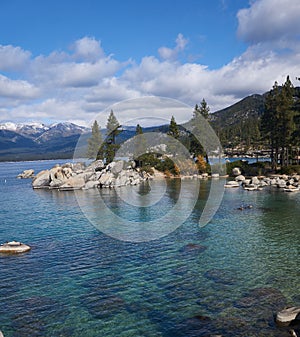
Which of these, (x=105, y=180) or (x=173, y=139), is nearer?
(x=105, y=180)

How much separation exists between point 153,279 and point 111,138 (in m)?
87.6

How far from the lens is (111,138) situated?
358 ft

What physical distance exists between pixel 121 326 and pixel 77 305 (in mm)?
3946

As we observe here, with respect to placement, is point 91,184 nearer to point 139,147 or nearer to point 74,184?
point 74,184

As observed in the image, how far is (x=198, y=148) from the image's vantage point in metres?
105

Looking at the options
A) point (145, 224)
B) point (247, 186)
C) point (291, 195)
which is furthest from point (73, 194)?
point (291, 195)

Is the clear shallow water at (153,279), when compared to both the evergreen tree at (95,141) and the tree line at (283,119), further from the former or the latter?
the evergreen tree at (95,141)

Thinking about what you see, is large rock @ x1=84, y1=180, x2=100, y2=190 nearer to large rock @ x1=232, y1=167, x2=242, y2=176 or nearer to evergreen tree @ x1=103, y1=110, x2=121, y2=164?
evergreen tree @ x1=103, y1=110, x2=121, y2=164

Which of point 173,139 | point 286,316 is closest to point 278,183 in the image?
point 173,139

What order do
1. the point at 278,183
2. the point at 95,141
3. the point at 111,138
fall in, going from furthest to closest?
1. the point at 95,141
2. the point at 111,138
3. the point at 278,183

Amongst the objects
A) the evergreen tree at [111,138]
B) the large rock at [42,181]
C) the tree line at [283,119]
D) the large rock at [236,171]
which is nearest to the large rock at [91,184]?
the large rock at [42,181]

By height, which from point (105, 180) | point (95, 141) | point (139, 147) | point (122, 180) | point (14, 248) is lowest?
point (14, 248)

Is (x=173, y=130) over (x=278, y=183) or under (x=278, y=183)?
over

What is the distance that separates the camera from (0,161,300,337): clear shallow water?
18.2 metres
